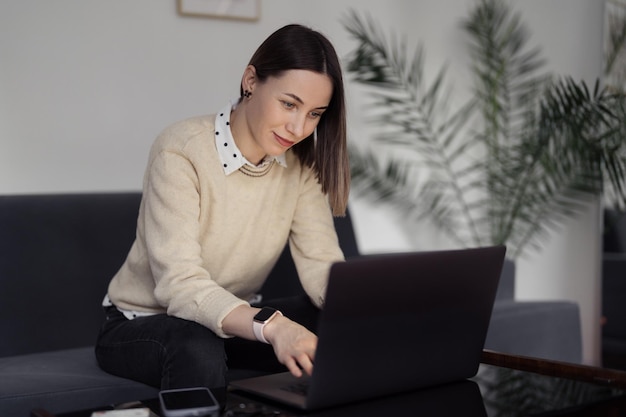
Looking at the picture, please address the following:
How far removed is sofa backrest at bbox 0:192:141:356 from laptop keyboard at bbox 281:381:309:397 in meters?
1.08

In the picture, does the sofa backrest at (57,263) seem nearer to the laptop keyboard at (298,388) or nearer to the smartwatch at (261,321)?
the smartwatch at (261,321)

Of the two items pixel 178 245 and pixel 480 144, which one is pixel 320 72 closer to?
pixel 178 245

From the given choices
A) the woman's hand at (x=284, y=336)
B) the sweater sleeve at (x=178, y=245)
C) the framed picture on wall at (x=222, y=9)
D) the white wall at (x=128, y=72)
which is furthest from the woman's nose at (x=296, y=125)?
the framed picture on wall at (x=222, y=9)

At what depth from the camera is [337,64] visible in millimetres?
1791

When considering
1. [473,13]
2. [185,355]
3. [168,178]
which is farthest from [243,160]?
[473,13]

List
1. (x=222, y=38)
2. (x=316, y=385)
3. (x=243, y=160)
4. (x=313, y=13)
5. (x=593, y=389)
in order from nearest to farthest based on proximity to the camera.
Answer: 1. (x=316, y=385)
2. (x=593, y=389)
3. (x=243, y=160)
4. (x=222, y=38)
5. (x=313, y=13)

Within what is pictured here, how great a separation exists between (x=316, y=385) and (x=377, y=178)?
8.03 feet

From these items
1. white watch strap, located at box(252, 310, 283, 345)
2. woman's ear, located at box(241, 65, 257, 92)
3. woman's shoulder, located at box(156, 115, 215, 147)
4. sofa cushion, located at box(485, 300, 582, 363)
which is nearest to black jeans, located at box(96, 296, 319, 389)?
white watch strap, located at box(252, 310, 283, 345)

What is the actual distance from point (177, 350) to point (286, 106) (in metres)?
0.54

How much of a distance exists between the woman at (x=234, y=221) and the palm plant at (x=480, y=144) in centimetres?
147

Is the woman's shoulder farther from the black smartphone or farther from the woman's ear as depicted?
the black smartphone

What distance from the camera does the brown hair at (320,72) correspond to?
68.8 inches

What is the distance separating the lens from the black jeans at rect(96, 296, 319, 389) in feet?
5.20

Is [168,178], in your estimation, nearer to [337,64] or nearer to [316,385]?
[337,64]
